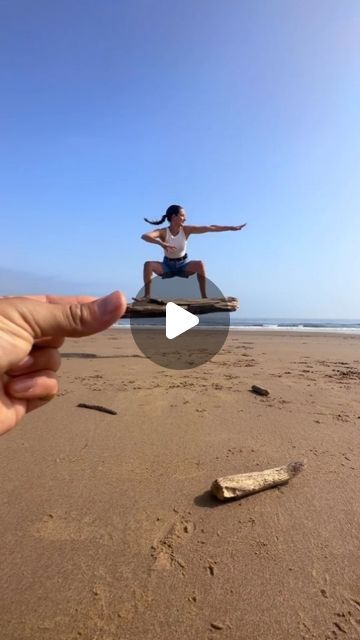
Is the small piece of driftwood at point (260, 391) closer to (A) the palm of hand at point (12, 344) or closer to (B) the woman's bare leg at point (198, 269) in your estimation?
(B) the woman's bare leg at point (198, 269)

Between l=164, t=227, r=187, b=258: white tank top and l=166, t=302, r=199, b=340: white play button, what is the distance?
1136mm

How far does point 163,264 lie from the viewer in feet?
20.7

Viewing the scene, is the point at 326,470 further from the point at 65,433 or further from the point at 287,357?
the point at 287,357

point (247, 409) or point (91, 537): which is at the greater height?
point (247, 409)

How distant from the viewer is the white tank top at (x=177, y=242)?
19.6 ft

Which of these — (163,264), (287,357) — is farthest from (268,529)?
(287,357)

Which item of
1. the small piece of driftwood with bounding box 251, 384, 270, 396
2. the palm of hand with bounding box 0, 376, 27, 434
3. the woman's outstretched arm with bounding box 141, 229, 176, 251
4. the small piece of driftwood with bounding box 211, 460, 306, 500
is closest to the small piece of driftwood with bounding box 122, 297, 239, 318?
the woman's outstretched arm with bounding box 141, 229, 176, 251

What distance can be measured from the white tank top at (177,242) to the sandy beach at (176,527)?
244 cm

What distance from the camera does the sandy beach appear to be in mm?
1990

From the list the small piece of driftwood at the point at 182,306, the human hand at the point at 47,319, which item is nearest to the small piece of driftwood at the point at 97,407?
the small piece of driftwood at the point at 182,306

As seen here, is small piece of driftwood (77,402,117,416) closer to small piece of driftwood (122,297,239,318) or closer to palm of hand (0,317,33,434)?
small piece of driftwood (122,297,239,318)

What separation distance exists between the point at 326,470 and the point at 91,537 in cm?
208

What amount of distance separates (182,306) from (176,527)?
3291mm

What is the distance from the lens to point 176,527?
269 cm
